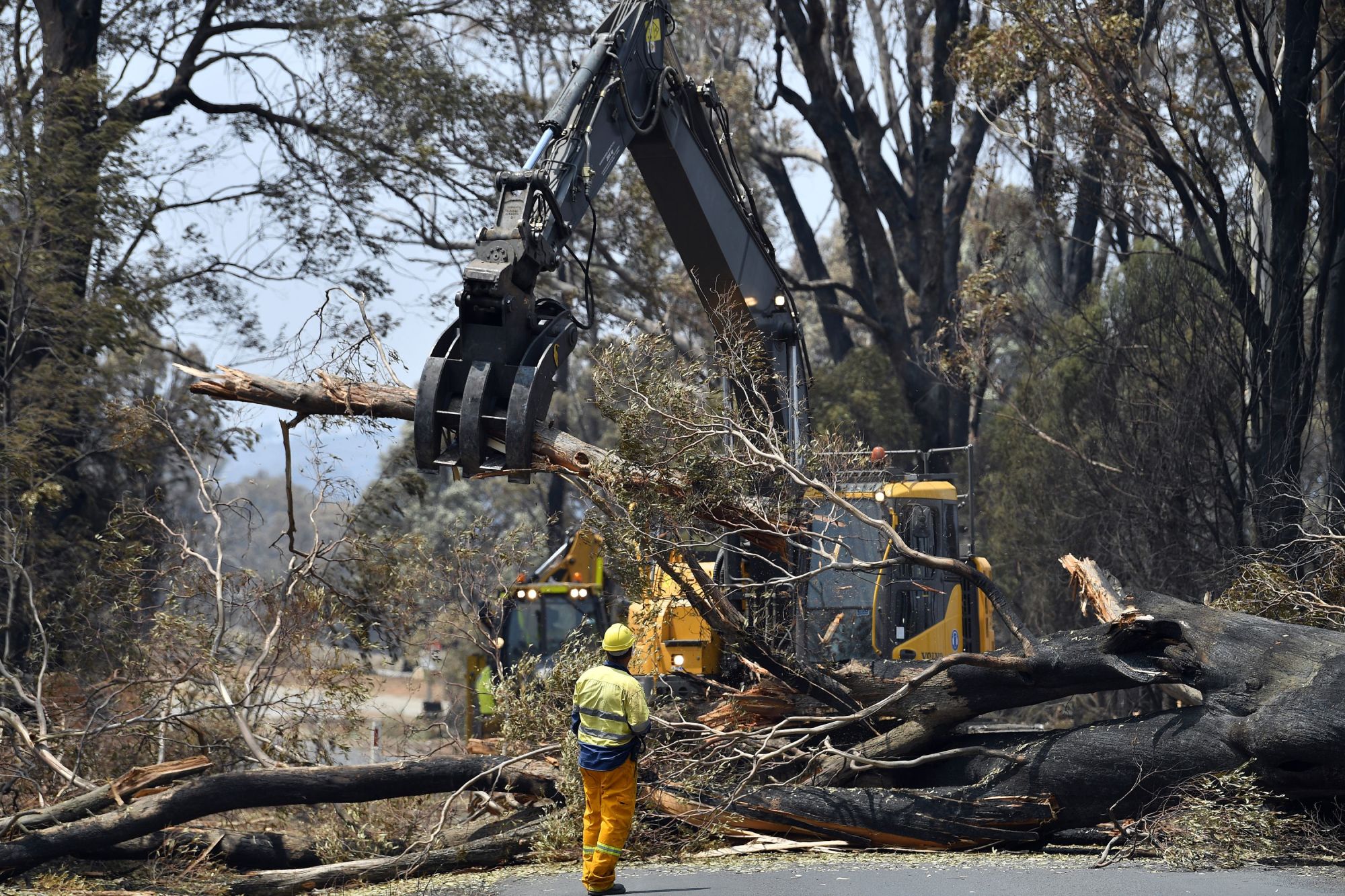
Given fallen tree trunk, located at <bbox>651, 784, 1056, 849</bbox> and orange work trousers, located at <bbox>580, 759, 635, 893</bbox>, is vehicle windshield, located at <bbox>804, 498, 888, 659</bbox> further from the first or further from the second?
orange work trousers, located at <bbox>580, 759, 635, 893</bbox>

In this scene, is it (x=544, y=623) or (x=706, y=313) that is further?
(x=544, y=623)

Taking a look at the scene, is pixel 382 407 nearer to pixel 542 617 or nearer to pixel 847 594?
pixel 847 594

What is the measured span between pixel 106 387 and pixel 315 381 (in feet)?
24.9

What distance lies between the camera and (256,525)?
1066cm

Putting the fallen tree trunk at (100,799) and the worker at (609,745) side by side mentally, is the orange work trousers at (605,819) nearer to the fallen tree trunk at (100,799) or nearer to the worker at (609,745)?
the worker at (609,745)

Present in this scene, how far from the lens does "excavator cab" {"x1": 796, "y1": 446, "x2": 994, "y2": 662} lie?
1011cm

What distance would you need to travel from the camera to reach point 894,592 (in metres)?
10.5

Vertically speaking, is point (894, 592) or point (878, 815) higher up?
point (894, 592)

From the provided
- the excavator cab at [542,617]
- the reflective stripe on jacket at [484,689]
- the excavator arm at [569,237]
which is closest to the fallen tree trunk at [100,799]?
the excavator arm at [569,237]

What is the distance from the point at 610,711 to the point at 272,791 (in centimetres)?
249

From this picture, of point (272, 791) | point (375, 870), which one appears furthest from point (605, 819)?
point (272, 791)

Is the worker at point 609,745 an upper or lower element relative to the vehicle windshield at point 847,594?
lower

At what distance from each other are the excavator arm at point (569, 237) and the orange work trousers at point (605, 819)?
1781 millimetres

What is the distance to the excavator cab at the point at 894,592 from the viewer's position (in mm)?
10109
